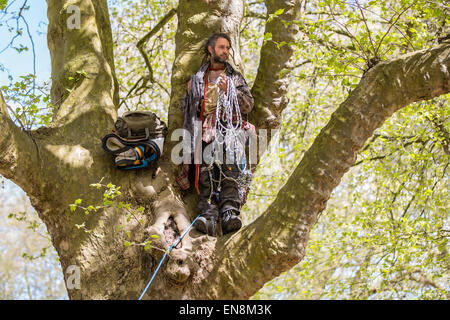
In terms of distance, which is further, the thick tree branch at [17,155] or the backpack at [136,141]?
the backpack at [136,141]

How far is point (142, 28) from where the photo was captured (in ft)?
28.5

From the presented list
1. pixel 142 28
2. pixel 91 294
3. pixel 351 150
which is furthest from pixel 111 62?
pixel 142 28

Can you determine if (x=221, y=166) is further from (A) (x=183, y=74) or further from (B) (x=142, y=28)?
(B) (x=142, y=28)

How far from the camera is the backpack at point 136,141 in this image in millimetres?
4184

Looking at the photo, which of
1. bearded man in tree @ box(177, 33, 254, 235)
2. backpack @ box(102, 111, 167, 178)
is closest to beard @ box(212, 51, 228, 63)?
bearded man in tree @ box(177, 33, 254, 235)

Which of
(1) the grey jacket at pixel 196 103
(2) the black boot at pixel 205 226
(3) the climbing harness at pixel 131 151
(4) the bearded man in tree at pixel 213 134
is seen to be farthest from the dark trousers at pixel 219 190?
(3) the climbing harness at pixel 131 151

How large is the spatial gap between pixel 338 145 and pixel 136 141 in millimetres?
1697

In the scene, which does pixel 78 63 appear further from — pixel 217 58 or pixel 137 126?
pixel 217 58

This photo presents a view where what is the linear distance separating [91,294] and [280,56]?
242 centimetres

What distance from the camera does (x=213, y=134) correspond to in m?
4.27

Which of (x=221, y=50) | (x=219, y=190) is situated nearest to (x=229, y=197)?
(x=219, y=190)

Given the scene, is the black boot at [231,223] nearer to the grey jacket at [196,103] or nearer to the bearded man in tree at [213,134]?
the bearded man in tree at [213,134]

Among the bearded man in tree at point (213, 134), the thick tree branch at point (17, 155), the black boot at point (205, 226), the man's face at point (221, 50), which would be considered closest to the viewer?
the thick tree branch at point (17, 155)

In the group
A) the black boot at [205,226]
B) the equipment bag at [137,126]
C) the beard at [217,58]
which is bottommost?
the black boot at [205,226]
